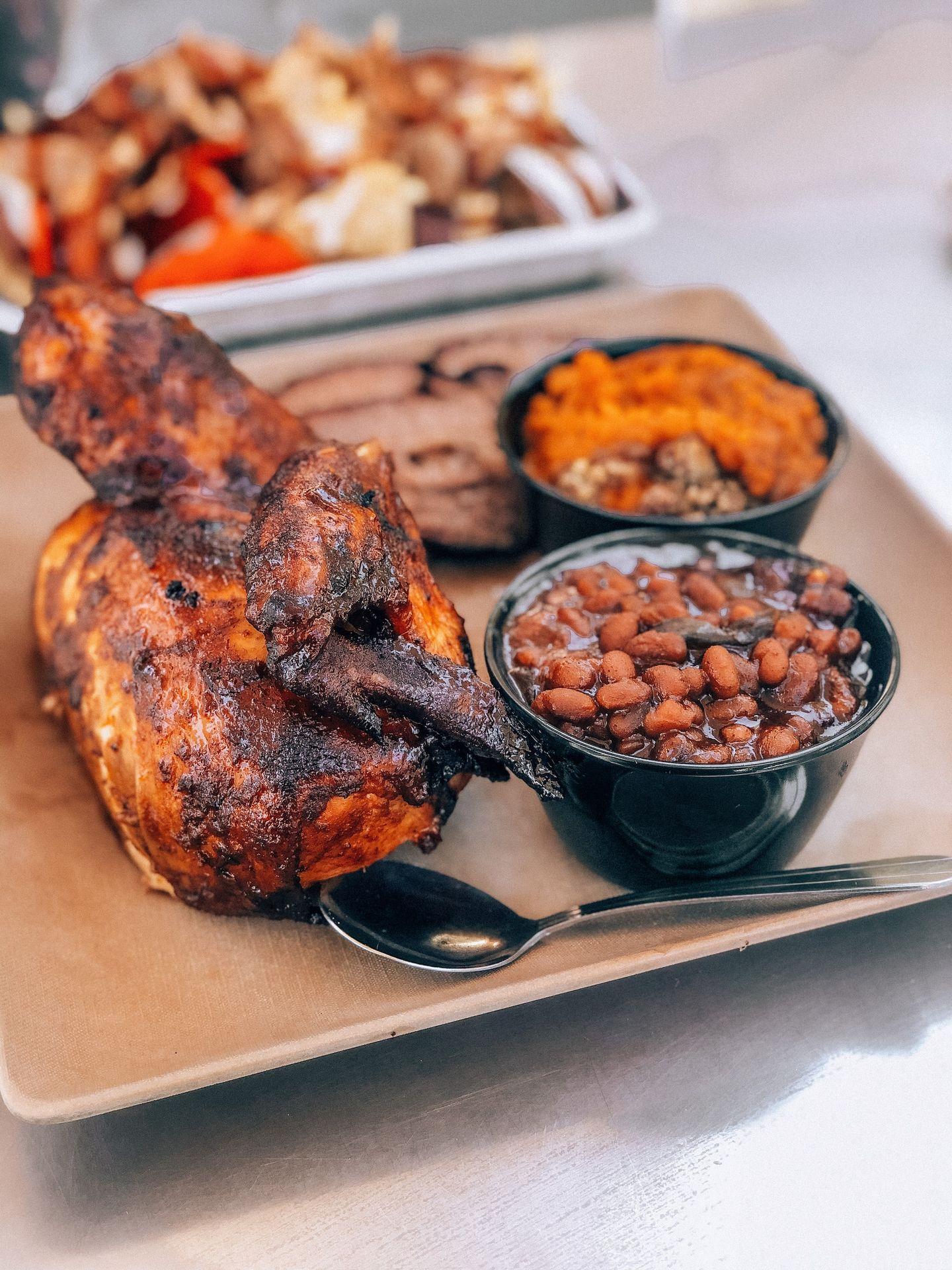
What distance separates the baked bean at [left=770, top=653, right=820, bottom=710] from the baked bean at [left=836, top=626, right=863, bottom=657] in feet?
0.28

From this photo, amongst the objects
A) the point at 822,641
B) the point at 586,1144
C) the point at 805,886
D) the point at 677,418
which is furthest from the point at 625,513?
the point at 586,1144

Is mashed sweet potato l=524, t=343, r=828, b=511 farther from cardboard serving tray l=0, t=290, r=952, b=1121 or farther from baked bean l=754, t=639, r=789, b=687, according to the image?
baked bean l=754, t=639, r=789, b=687

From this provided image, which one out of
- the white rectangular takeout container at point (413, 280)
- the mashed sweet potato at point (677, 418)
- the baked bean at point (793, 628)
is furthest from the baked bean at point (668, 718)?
the white rectangular takeout container at point (413, 280)

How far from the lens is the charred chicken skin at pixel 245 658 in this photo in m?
1.43

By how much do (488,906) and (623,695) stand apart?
36 cm

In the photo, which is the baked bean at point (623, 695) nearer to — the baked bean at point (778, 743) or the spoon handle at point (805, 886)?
the baked bean at point (778, 743)

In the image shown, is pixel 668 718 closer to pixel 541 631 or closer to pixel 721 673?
pixel 721 673

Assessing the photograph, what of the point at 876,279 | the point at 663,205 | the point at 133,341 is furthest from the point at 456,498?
the point at 663,205

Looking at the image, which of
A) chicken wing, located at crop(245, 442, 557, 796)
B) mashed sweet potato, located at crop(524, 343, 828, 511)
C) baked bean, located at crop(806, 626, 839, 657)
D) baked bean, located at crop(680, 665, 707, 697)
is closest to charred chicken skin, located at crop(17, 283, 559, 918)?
chicken wing, located at crop(245, 442, 557, 796)

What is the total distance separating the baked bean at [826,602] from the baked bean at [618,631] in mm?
272

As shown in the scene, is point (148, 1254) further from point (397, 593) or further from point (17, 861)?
point (397, 593)

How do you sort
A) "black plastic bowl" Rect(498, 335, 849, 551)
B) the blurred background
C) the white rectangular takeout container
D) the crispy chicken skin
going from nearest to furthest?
the crispy chicken skin
"black plastic bowl" Rect(498, 335, 849, 551)
the white rectangular takeout container
the blurred background

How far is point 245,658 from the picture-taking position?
1.55 meters

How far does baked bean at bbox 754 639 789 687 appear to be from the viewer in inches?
60.4
